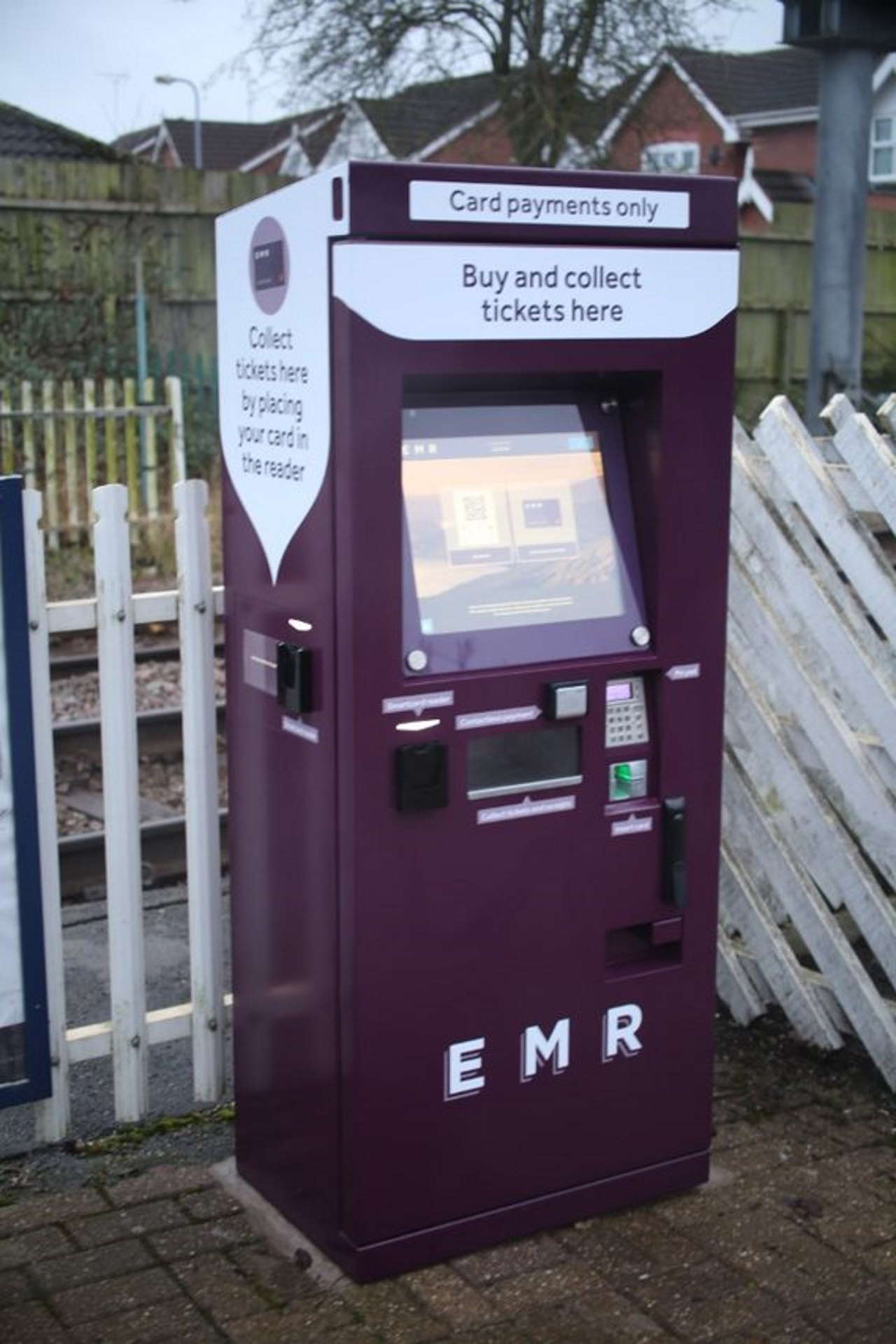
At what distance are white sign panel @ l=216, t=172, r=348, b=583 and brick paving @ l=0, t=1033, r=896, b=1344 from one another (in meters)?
1.54

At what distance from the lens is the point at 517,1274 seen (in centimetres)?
355

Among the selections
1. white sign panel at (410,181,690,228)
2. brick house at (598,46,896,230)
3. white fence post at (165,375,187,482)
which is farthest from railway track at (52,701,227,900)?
brick house at (598,46,896,230)

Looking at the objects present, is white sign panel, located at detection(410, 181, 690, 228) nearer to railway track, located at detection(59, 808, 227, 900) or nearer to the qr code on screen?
the qr code on screen

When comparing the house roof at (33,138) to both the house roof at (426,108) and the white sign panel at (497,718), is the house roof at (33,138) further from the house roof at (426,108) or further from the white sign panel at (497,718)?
the white sign panel at (497,718)

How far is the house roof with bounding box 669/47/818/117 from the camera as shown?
41094mm

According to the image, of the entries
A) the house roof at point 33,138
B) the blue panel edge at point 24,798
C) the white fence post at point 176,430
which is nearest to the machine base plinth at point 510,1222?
the blue panel edge at point 24,798

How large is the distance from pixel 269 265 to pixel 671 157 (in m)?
28.8

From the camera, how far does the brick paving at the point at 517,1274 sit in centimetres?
335

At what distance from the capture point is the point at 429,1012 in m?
3.49

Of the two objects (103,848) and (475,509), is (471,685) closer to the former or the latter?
(475,509)

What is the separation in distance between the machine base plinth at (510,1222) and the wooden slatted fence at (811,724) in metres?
0.87

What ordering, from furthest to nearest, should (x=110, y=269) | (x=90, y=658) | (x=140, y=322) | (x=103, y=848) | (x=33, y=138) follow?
(x=33, y=138)
(x=110, y=269)
(x=140, y=322)
(x=90, y=658)
(x=103, y=848)

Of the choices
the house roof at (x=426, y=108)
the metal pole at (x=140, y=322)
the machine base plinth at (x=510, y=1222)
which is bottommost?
the machine base plinth at (x=510, y=1222)

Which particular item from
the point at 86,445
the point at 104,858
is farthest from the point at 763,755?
the point at 86,445
